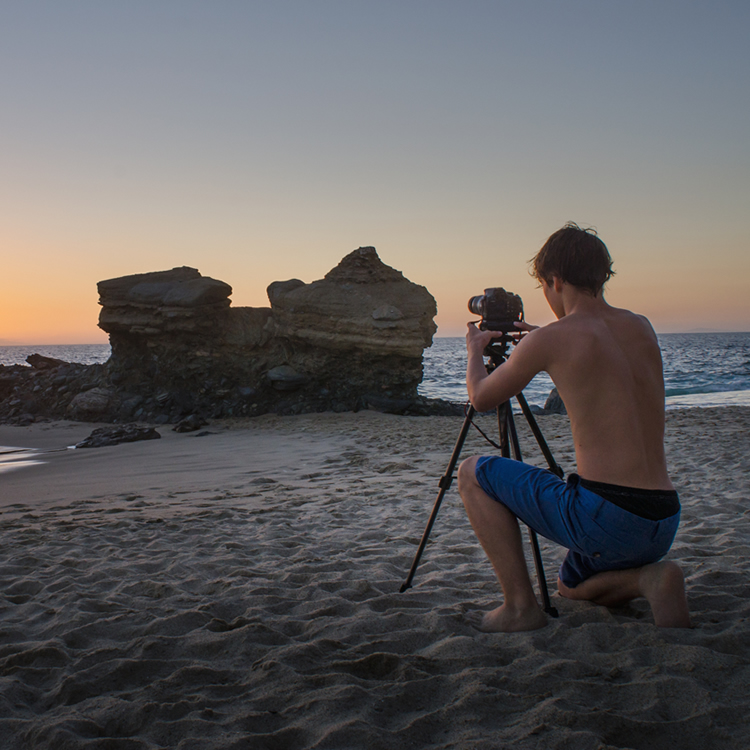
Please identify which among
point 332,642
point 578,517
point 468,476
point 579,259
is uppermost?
point 579,259

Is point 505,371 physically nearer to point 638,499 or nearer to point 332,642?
point 638,499

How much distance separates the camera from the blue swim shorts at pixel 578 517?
Result: 6.69 ft

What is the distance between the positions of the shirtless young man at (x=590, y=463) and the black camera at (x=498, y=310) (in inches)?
11.2

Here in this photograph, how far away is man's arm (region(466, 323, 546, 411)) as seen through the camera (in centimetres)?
210

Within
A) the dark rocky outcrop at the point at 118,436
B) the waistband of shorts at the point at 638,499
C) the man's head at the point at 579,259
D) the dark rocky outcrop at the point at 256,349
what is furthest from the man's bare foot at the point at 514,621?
the dark rocky outcrop at the point at 256,349

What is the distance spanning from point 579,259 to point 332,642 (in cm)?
173

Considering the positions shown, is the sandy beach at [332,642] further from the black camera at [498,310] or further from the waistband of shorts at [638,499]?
the black camera at [498,310]

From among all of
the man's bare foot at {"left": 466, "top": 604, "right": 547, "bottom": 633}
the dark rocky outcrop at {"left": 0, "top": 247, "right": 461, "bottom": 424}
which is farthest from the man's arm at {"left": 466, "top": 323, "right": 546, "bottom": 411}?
the dark rocky outcrop at {"left": 0, "top": 247, "right": 461, "bottom": 424}

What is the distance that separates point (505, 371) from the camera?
2.17 metres

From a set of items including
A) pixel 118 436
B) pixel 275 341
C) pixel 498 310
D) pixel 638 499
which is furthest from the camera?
pixel 275 341

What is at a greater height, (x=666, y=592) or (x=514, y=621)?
(x=666, y=592)

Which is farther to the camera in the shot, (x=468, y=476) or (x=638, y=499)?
(x=468, y=476)

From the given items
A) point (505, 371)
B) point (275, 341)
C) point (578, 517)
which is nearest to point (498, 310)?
point (505, 371)

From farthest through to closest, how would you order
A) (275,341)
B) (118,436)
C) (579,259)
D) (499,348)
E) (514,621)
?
1. (275,341)
2. (118,436)
3. (499,348)
4. (514,621)
5. (579,259)
